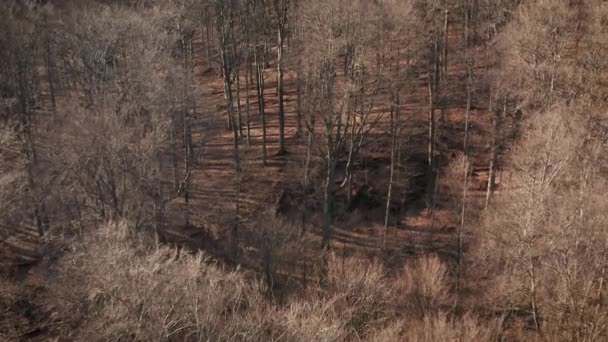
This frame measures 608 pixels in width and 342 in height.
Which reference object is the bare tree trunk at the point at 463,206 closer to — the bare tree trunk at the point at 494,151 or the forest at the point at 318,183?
the forest at the point at 318,183

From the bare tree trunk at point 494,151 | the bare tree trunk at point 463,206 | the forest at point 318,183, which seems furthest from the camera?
the bare tree trunk at point 494,151

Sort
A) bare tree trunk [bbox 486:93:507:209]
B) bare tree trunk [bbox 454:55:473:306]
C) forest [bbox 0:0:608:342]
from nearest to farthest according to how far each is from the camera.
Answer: forest [bbox 0:0:608:342] < bare tree trunk [bbox 454:55:473:306] < bare tree trunk [bbox 486:93:507:209]

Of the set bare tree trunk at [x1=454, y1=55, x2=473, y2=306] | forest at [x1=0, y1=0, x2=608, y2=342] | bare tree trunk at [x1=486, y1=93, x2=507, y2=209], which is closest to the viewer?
forest at [x1=0, y1=0, x2=608, y2=342]

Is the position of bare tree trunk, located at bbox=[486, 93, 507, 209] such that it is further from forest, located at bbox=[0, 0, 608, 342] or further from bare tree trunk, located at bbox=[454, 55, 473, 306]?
bare tree trunk, located at bbox=[454, 55, 473, 306]

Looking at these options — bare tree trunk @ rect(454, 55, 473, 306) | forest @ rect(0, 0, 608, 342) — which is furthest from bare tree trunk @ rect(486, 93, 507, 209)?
bare tree trunk @ rect(454, 55, 473, 306)

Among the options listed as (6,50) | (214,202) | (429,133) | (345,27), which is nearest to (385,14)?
(345,27)

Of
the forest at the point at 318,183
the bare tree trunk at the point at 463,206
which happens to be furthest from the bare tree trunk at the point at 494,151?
the bare tree trunk at the point at 463,206

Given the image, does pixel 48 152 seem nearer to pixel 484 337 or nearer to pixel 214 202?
pixel 214 202

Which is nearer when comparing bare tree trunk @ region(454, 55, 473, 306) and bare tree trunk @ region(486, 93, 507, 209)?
bare tree trunk @ region(454, 55, 473, 306)
